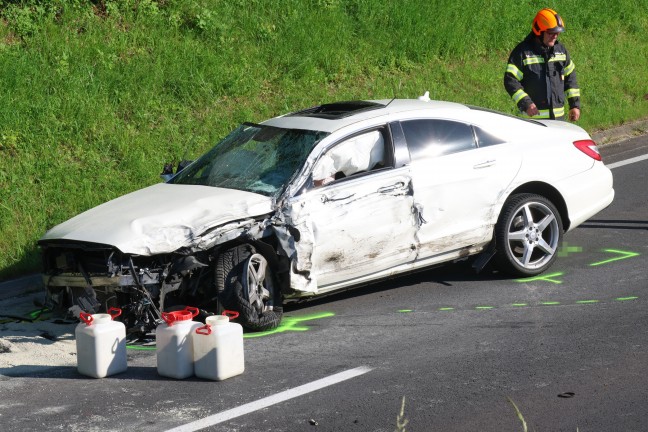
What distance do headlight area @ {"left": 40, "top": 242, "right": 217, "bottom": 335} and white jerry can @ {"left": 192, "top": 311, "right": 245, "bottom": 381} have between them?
0.83 m

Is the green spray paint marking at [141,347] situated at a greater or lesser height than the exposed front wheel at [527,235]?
lesser

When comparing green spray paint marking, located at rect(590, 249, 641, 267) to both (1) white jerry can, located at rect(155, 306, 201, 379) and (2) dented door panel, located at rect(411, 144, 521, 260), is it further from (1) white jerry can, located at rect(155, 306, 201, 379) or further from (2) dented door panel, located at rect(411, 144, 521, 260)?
(1) white jerry can, located at rect(155, 306, 201, 379)

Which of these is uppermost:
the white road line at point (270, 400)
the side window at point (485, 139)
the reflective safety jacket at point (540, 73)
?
the reflective safety jacket at point (540, 73)

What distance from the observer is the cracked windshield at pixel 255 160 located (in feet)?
27.7

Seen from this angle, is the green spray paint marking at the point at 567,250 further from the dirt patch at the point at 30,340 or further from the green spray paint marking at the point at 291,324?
the dirt patch at the point at 30,340

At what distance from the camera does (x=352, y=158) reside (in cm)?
859

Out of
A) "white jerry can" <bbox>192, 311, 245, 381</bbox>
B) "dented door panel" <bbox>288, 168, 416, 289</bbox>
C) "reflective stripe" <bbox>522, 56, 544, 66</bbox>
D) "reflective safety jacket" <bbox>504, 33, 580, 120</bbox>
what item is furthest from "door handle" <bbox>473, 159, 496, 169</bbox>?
"white jerry can" <bbox>192, 311, 245, 381</bbox>

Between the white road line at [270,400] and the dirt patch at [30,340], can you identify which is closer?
the white road line at [270,400]

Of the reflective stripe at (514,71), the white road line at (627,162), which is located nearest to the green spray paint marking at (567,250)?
the reflective stripe at (514,71)

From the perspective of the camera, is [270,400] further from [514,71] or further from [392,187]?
[514,71]

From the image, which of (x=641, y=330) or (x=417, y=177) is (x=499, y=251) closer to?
(x=417, y=177)

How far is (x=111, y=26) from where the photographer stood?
44.9ft

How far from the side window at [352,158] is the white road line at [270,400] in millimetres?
1811

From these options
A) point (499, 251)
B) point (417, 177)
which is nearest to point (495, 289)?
point (499, 251)
